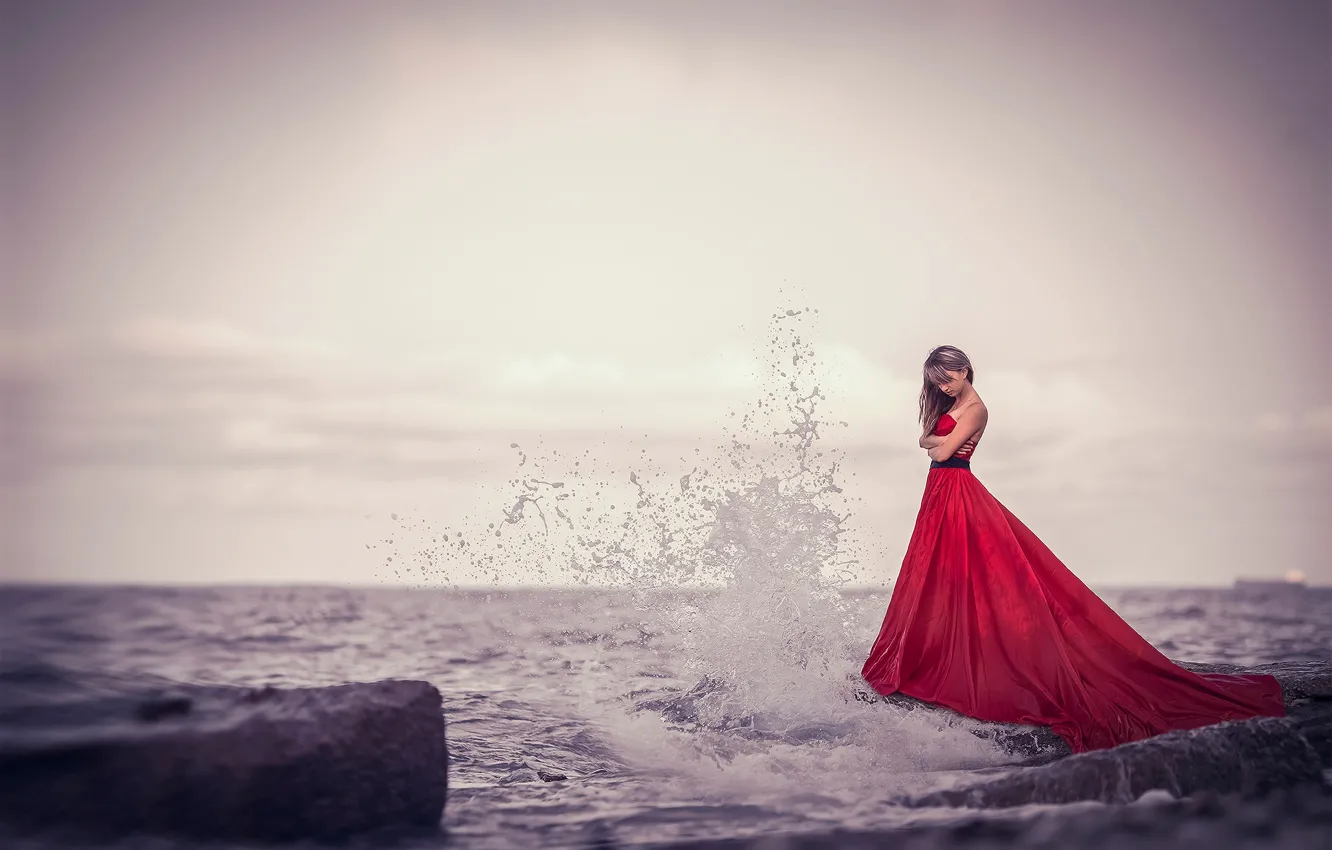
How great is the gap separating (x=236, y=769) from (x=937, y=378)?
18.8 ft

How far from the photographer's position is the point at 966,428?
7109 millimetres

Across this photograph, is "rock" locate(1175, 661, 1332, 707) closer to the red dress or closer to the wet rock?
the red dress

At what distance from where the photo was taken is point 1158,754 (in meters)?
5.12

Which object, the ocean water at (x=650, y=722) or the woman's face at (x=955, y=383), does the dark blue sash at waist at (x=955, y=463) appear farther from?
the ocean water at (x=650, y=722)

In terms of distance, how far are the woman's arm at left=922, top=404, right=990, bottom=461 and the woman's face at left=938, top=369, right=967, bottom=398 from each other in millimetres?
228

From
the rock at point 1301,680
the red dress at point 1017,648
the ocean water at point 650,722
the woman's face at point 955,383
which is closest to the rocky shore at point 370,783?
the ocean water at point 650,722

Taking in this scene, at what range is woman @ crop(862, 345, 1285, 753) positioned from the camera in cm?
629

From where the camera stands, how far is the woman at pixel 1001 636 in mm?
6289

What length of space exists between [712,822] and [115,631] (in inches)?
770

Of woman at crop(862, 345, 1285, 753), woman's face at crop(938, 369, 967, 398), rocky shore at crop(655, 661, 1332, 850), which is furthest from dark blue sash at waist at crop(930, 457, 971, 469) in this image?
rocky shore at crop(655, 661, 1332, 850)

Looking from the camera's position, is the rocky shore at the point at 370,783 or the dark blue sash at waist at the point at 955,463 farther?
the dark blue sash at waist at the point at 955,463

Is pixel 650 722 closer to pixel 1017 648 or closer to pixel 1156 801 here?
pixel 1017 648

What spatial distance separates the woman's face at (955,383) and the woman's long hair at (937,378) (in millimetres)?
13

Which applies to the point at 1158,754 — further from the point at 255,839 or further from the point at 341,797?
the point at 255,839
